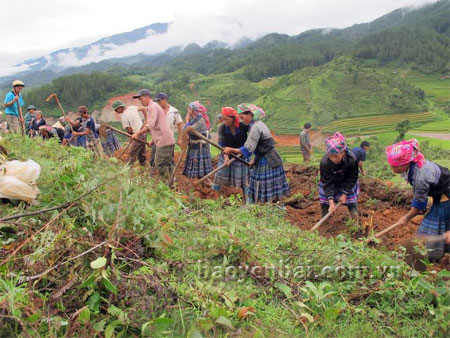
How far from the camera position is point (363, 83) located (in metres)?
25.3

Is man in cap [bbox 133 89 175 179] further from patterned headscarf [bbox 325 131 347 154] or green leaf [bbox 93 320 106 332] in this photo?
green leaf [bbox 93 320 106 332]

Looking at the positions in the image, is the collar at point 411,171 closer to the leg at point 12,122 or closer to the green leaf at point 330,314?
the green leaf at point 330,314

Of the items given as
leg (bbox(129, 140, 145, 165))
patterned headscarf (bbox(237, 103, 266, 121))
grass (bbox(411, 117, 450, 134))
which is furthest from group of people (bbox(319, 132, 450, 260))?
grass (bbox(411, 117, 450, 134))

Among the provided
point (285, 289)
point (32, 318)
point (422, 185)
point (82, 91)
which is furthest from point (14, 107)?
point (82, 91)

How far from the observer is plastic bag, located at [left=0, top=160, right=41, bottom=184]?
2.48 meters

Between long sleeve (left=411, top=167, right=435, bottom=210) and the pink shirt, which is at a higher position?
the pink shirt

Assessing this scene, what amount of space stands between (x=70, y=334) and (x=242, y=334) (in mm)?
883

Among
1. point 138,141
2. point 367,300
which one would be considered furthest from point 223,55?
point 367,300

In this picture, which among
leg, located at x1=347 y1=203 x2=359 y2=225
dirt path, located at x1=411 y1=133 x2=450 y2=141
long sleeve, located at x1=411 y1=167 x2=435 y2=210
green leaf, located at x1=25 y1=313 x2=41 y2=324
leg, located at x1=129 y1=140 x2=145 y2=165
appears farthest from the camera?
dirt path, located at x1=411 y1=133 x2=450 y2=141

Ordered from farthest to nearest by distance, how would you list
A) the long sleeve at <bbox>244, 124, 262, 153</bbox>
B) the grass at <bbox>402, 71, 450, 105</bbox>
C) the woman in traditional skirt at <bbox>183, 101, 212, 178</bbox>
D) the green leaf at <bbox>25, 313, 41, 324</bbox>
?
1. the grass at <bbox>402, 71, 450, 105</bbox>
2. the woman in traditional skirt at <bbox>183, 101, 212, 178</bbox>
3. the long sleeve at <bbox>244, 124, 262, 153</bbox>
4. the green leaf at <bbox>25, 313, 41, 324</bbox>

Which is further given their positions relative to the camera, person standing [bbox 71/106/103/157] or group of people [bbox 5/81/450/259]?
person standing [bbox 71/106/103/157]

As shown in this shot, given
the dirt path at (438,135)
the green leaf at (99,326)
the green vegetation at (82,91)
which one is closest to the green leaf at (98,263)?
the green leaf at (99,326)

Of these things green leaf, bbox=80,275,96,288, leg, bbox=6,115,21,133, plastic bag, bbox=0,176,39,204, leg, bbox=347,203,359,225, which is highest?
plastic bag, bbox=0,176,39,204

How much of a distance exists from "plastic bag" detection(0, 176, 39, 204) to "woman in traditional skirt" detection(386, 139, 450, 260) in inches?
108
